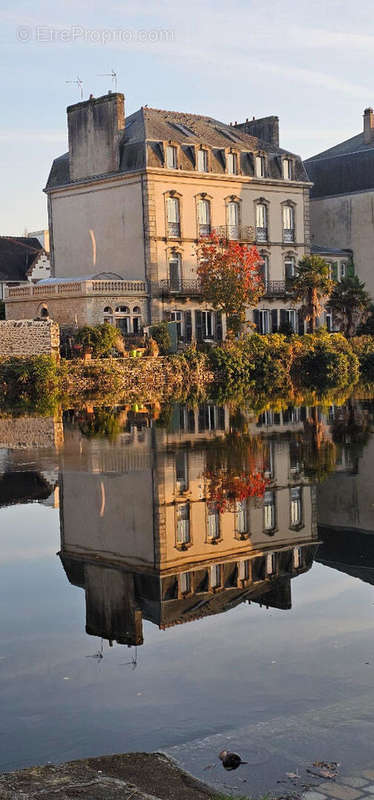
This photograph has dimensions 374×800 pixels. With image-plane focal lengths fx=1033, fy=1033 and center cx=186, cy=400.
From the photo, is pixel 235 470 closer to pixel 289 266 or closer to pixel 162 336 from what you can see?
pixel 162 336

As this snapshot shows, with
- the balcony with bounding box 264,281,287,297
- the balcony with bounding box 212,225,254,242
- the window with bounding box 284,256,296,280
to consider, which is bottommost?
the balcony with bounding box 264,281,287,297

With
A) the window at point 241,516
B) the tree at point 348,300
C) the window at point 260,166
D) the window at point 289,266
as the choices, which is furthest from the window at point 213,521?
the window at point 289,266

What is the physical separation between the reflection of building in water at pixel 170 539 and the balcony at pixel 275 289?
34.0 metres

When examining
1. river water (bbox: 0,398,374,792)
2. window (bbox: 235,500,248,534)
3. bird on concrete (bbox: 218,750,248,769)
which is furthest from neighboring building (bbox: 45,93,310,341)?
bird on concrete (bbox: 218,750,248,769)

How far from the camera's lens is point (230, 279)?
4803 centimetres

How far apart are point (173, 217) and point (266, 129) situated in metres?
11.6

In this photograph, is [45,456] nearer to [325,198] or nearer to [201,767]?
[201,767]

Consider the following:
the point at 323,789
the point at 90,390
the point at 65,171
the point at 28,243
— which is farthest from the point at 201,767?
the point at 28,243

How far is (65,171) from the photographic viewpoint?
5256 cm

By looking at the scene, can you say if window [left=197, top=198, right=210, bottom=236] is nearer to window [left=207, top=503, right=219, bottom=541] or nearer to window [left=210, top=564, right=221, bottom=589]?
window [left=207, top=503, right=219, bottom=541]

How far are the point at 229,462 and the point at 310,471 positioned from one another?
6.51 ft

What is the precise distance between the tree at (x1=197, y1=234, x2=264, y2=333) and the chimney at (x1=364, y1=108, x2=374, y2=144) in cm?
1695

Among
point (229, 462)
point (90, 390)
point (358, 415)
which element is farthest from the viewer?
point (90, 390)

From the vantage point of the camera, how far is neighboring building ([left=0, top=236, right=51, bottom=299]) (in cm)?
6425
